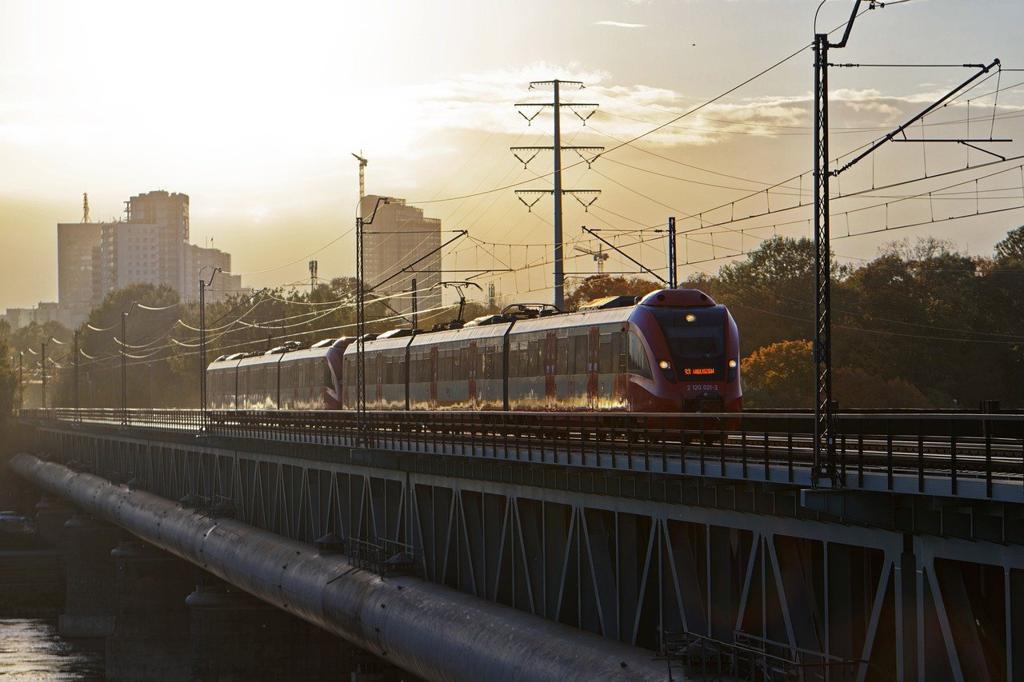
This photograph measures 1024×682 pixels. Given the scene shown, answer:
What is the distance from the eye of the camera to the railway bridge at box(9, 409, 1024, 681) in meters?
22.5

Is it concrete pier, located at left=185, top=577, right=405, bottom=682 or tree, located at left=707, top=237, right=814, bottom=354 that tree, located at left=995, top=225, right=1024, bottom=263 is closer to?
tree, located at left=707, top=237, right=814, bottom=354

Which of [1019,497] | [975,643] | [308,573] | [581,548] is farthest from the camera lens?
[308,573]

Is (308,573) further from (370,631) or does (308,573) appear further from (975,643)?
(975,643)

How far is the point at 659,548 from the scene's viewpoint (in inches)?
1200

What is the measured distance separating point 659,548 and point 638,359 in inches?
526

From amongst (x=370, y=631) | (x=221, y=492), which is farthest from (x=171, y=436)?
(x=370, y=631)

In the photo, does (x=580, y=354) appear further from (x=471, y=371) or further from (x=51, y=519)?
(x=51, y=519)

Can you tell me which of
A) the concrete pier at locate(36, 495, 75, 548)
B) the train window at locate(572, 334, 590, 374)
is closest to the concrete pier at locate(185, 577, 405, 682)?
the train window at locate(572, 334, 590, 374)

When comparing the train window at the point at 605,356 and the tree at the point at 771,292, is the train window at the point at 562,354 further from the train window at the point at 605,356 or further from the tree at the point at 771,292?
the tree at the point at 771,292

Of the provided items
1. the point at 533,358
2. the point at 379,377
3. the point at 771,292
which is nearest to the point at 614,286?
the point at 771,292

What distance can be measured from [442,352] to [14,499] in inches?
4736

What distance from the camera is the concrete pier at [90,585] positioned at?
97.1m

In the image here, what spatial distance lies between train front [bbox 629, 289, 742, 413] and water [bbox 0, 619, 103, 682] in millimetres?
47053

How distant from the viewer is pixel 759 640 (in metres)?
26.4
